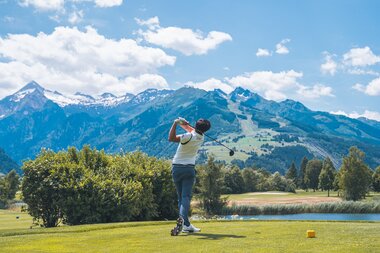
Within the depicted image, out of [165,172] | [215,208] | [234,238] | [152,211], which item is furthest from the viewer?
[215,208]

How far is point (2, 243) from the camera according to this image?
38.8 ft

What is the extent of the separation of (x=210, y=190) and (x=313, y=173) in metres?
91.5

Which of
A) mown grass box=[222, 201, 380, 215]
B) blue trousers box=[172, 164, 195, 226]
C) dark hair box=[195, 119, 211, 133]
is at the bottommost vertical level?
mown grass box=[222, 201, 380, 215]

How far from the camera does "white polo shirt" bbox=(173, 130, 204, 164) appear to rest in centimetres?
1303

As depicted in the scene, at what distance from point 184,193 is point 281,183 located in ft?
507

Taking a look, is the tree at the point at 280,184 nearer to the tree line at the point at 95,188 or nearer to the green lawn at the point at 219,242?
the tree line at the point at 95,188

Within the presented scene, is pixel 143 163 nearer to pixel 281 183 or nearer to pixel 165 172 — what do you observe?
pixel 165 172

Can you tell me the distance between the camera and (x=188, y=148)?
13227mm

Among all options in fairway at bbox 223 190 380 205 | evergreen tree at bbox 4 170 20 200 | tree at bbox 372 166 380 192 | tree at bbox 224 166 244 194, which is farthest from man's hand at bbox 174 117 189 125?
tree at bbox 224 166 244 194

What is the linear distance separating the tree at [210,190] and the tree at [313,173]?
8638 centimetres

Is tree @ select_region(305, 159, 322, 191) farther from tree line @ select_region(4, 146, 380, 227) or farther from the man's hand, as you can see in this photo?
the man's hand

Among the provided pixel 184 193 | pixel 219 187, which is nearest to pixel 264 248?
pixel 184 193

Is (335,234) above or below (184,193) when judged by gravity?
below

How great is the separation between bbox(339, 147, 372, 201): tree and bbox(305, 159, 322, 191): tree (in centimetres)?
6338
